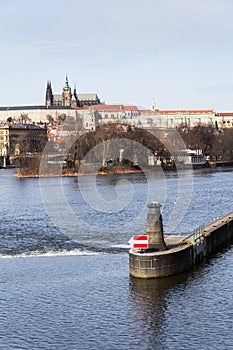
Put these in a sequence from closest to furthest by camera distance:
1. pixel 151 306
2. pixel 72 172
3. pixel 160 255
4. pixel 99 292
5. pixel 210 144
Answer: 1. pixel 151 306
2. pixel 99 292
3. pixel 160 255
4. pixel 72 172
5. pixel 210 144

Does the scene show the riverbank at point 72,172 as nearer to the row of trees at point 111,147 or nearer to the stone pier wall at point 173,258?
the row of trees at point 111,147

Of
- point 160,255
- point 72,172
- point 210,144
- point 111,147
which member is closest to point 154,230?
point 160,255

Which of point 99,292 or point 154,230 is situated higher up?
point 154,230

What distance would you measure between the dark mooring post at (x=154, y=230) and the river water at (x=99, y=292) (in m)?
1.01

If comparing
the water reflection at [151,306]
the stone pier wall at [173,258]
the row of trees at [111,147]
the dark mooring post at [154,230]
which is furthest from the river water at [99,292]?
the row of trees at [111,147]

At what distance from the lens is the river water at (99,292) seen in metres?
16.9

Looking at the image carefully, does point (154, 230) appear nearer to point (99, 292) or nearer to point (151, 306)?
point (99, 292)

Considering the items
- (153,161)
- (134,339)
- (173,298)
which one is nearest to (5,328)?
(134,339)

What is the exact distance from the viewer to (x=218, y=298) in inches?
767

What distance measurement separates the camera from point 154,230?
21375mm

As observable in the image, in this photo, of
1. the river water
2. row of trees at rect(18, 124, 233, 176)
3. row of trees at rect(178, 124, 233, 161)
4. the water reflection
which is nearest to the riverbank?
row of trees at rect(18, 124, 233, 176)

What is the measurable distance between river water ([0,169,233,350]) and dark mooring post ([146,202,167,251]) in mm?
1009

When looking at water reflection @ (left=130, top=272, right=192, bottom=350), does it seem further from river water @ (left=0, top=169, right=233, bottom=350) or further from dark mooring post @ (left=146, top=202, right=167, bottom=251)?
dark mooring post @ (left=146, top=202, right=167, bottom=251)

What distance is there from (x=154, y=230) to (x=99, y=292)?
2.38m
